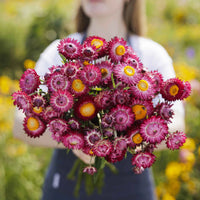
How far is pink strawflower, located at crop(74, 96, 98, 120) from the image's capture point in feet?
2.57

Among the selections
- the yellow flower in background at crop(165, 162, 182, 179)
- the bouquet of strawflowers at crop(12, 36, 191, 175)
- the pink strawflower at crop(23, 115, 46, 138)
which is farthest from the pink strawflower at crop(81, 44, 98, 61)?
the yellow flower in background at crop(165, 162, 182, 179)

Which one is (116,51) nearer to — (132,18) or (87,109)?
(87,109)

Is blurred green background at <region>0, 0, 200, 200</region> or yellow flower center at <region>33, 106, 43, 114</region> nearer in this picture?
yellow flower center at <region>33, 106, 43, 114</region>

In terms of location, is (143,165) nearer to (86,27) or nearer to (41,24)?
(86,27)

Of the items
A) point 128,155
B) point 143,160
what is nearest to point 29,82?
A: point 143,160

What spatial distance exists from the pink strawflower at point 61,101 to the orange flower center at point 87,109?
4 cm

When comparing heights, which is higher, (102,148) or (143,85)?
(143,85)

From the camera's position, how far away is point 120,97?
0.78m

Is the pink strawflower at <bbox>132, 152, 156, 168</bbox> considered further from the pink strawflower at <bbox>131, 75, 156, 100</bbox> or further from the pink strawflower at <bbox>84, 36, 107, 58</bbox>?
the pink strawflower at <bbox>84, 36, 107, 58</bbox>

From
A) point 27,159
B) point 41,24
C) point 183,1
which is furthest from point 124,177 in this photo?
point 183,1

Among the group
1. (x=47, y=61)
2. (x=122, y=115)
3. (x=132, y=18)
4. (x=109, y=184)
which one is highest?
(x=132, y=18)

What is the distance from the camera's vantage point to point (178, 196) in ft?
7.23

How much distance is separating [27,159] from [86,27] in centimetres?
141

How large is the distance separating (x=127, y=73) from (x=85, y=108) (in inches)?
5.5
